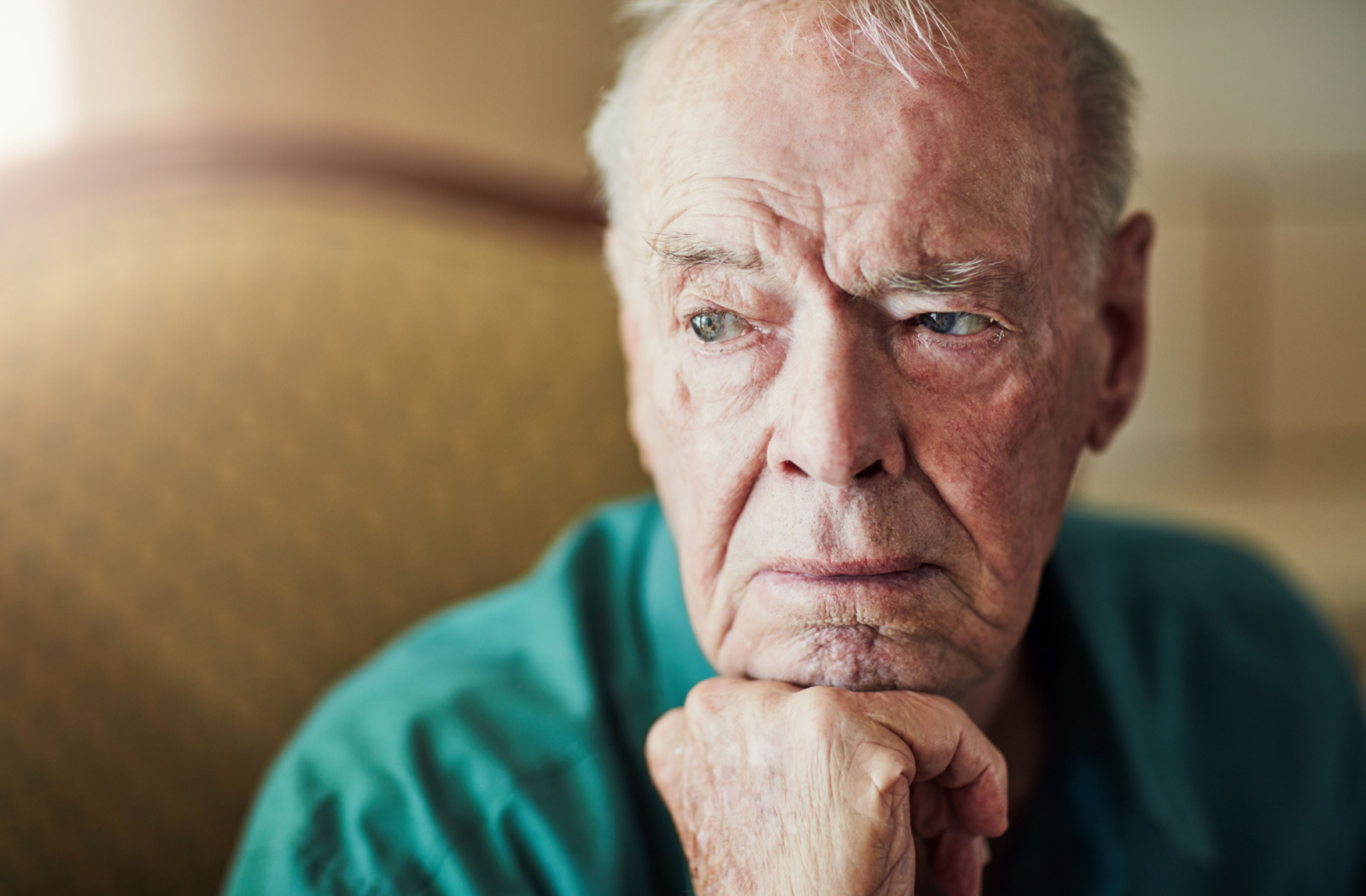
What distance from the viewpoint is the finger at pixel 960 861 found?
31.3 inches

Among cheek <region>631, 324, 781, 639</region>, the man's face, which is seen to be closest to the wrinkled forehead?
the man's face

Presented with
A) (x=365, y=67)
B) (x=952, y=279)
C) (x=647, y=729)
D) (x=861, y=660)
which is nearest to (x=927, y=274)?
(x=952, y=279)

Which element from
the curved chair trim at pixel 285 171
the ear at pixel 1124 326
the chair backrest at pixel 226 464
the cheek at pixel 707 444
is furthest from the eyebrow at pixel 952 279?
the curved chair trim at pixel 285 171

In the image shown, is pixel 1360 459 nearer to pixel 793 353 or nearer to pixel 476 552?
pixel 476 552

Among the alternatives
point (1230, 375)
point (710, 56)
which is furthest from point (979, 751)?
point (1230, 375)

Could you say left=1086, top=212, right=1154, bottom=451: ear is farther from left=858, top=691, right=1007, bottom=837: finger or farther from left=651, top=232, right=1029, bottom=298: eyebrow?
left=858, top=691, right=1007, bottom=837: finger

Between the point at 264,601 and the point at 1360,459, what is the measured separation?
321 centimetres

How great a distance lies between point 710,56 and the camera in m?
0.79

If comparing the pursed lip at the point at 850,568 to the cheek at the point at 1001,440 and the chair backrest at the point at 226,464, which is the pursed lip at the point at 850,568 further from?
the chair backrest at the point at 226,464

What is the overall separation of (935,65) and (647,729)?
2.15ft

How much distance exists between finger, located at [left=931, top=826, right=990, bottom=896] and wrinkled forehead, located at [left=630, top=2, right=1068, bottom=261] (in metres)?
0.46

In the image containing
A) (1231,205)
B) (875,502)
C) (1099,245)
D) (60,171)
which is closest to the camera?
(875,502)

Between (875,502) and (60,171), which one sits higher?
(60,171)

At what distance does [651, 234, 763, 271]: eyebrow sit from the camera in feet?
2.48
